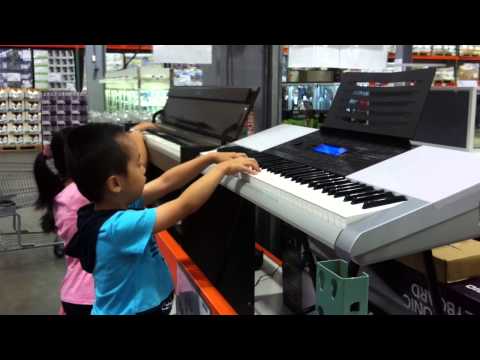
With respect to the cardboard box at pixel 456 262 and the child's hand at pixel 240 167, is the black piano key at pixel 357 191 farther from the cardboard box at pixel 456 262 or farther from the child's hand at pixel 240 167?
the cardboard box at pixel 456 262

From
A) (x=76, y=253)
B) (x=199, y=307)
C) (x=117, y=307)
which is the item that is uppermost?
(x=76, y=253)

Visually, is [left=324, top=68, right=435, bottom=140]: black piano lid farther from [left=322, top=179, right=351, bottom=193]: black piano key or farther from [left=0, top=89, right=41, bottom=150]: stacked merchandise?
[left=0, top=89, right=41, bottom=150]: stacked merchandise

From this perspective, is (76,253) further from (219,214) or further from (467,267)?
(467,267)

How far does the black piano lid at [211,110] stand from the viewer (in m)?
2.62

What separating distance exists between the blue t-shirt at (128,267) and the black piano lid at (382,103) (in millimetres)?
854

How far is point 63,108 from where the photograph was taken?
24.5 ft

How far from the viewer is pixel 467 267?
190cm

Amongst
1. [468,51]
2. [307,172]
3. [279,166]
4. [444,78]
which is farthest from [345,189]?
[468,51]

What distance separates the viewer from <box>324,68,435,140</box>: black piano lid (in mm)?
1682

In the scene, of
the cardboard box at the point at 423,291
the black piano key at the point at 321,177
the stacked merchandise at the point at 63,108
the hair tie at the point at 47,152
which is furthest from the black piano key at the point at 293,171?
the stacked merchandise at the point at 63,108

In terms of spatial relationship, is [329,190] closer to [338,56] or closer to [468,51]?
[338,56]

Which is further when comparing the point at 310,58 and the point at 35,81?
the point at 35,81
